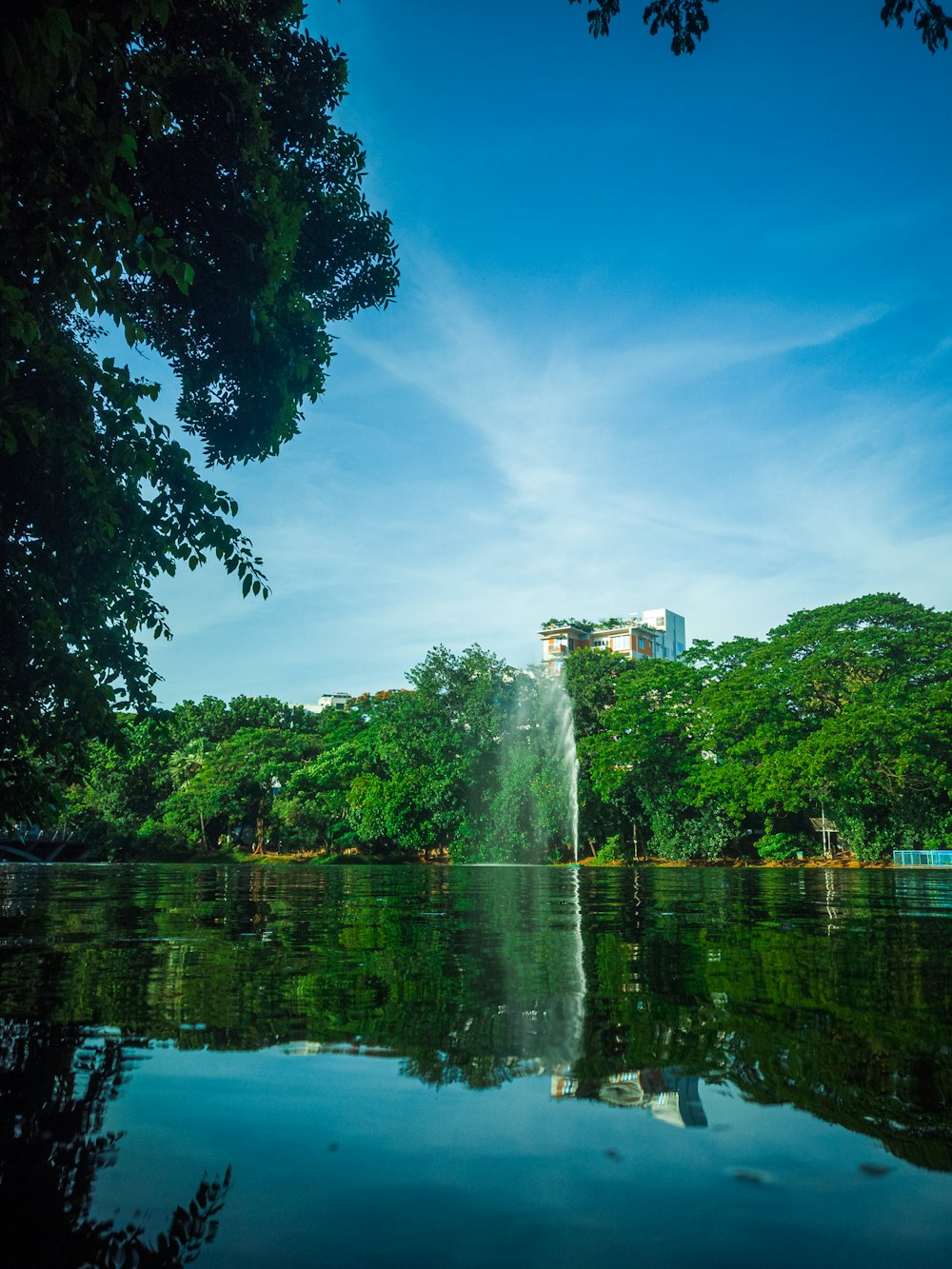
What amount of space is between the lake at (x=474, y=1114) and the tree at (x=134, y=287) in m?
2.82

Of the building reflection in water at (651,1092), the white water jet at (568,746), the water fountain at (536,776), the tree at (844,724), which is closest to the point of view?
the building reflection in water at (651,1092)

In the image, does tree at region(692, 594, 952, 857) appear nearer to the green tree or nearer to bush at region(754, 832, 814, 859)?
bush at region(754, 832, 814, 859)

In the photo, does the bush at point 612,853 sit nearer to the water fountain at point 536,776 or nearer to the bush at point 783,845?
the water fountain at point 536,776

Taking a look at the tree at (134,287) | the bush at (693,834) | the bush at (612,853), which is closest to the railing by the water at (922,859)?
the bush at (693,834)

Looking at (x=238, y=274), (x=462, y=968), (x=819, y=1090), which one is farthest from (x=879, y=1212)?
(x=238, y=274)

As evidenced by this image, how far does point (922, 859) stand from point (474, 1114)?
3478 cm

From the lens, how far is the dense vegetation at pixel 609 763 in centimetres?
3228

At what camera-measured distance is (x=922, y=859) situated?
102 feet

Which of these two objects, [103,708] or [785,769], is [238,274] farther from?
[785,769]

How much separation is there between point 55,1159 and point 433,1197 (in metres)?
0.75

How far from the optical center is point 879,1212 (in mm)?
1296

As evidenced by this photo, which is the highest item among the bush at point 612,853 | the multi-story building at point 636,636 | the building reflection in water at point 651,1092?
the multi-story building at point 636,636

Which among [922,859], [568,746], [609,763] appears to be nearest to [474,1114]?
[922,859]

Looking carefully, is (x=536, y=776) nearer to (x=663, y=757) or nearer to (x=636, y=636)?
(x=663, y=757)
